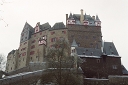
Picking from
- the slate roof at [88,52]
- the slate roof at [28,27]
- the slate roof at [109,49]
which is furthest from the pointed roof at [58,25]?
the slate roof at [88,52]

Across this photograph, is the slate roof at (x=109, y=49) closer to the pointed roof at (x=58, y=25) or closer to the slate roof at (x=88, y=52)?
the slate roof at (x=88, y=52)

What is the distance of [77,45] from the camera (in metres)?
51.3

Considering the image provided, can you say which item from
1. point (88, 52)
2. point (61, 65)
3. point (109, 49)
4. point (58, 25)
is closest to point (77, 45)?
point (88, 52)

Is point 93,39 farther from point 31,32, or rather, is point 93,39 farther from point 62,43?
point 62,43

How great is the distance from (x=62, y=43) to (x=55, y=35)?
2507 centimetres

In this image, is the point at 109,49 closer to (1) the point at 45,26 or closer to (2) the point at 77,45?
(2) the point at 77,45

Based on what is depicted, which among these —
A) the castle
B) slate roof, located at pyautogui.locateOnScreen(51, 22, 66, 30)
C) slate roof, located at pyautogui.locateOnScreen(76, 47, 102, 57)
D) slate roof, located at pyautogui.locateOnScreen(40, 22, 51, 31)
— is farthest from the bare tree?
slate roof, located at pyautogui.locateOnScreen(40, 22, 51, 31)

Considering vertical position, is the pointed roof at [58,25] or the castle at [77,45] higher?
the pointed roof at [58,25]

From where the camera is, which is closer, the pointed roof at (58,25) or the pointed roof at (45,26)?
the pointed roof at (58,25)

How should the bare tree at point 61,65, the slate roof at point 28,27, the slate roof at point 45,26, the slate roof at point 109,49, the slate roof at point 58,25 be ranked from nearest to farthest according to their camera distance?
the bare tree at point 61,65
the slate roof at point 109,49
the slate roof at point 58,25
the slate roof at point 45,26
the slate roof at point 28,27

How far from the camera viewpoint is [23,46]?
201ft

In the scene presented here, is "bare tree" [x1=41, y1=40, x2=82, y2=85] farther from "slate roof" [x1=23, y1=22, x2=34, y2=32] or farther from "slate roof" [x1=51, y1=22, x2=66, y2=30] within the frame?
"slate roof" [x1=23, y1=22, x2=34, y2=32]

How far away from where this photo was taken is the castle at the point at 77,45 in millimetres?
42906

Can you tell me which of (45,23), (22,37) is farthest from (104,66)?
(22,37)
